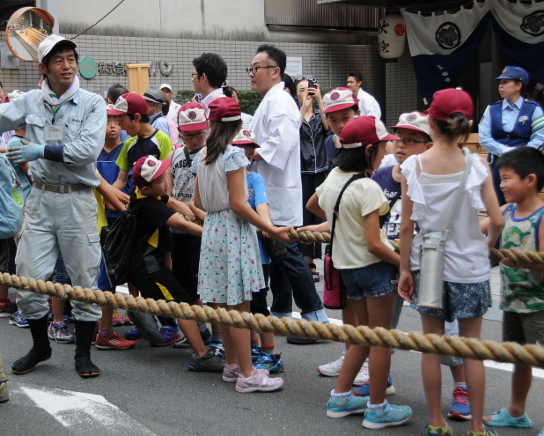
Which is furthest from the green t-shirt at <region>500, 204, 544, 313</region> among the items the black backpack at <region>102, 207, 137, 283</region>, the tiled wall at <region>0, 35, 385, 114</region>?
the tiled wall at <region>0, 35, 385, 114</region>

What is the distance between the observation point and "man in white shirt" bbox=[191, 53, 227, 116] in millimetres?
5926

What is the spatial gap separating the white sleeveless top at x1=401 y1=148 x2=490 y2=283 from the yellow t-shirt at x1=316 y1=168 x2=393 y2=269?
321mm

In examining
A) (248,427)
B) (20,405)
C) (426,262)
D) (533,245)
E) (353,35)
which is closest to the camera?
(426,262)

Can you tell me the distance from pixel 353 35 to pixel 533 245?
48.9 feet

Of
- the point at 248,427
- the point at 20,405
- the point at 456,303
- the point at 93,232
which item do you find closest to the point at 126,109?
the point at 93,232

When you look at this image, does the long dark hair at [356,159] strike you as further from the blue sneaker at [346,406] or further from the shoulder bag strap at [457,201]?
the blue sneaker at [346,406]

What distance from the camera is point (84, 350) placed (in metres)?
5.05

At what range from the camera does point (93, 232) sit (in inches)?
199

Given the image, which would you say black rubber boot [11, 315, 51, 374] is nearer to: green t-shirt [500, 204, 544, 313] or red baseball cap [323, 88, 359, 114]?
red baseball cap [323, 88, 359, 114]

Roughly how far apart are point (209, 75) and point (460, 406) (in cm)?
325

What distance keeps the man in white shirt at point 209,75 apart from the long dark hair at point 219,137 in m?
1.33

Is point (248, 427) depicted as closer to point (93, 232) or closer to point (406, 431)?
point (406, 431)

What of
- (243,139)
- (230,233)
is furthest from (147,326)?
(243,139)

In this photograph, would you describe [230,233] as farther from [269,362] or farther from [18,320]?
[18,320]
